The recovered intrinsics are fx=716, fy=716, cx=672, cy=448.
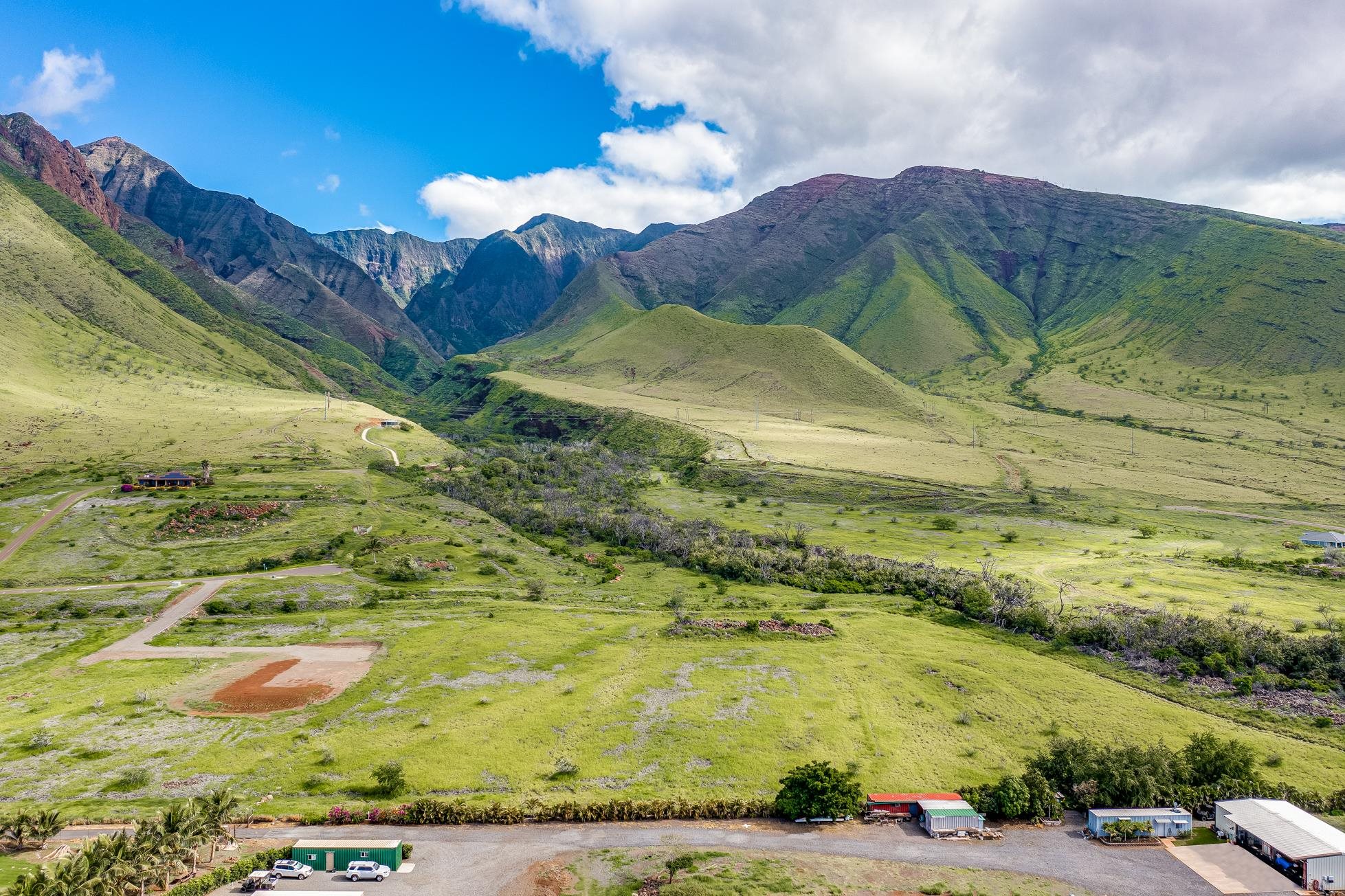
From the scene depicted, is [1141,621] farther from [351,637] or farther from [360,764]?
[351,637]

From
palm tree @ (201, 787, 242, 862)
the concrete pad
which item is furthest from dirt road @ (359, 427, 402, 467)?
the concrete pad

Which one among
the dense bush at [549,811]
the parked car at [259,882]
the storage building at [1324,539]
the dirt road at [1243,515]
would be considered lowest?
the parked car at [259,882]

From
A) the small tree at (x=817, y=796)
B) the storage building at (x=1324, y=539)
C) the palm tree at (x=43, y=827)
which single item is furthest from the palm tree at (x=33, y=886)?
the storage building at (x=1324, y=539)

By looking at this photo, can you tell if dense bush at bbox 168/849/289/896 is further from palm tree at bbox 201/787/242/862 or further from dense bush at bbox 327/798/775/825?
dense bush at bbox 327/798/775/825

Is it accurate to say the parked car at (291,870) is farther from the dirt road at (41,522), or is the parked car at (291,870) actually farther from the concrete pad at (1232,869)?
the dirt road at (41,522)

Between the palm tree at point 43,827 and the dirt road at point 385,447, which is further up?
the dirt road at point 385,447

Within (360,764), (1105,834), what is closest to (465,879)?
(360,764)
